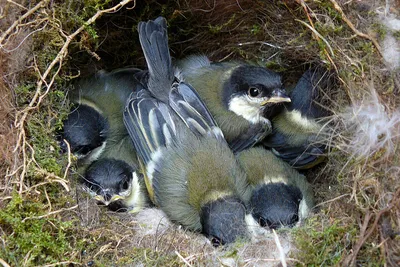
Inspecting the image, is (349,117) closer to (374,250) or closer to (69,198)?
(374,250)

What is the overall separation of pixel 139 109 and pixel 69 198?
0.75m

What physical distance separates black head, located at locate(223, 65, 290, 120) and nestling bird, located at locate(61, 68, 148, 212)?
635 mm

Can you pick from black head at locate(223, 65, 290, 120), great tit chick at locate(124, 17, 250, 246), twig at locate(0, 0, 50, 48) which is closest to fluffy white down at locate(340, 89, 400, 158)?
black head at locate(223, 65, 290, 120)

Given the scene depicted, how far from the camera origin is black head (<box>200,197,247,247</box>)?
113 inches

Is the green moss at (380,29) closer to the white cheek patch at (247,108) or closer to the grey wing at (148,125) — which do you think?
the white cheek patch at (247,108)

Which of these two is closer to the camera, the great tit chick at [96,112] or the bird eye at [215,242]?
the bird eye at [215,242]

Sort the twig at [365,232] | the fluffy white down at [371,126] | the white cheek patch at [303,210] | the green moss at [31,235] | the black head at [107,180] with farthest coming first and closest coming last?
1. the black head at [107,180]
2. the white cheek patch at [303,210]
3. the fluffy white down at [371,126]
4. the green moss at [31,235]
5. the twig at [365,232]

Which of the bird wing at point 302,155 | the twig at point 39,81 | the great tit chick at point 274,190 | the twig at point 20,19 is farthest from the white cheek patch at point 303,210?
the twig at point 20,19

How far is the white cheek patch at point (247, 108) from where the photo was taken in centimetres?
338

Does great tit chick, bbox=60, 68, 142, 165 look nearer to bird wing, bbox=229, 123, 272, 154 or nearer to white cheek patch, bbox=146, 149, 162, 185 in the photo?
white cheek patch, bbox=146, 149, 162, 185

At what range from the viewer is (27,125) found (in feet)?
9.46

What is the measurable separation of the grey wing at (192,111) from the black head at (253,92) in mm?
202

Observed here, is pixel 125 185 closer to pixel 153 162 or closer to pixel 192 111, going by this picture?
pixel 153 162

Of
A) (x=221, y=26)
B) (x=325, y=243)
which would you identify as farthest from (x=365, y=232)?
(x=221, y=26)
